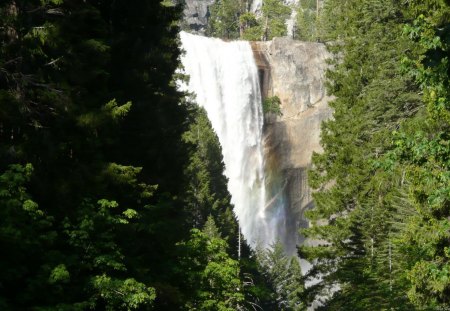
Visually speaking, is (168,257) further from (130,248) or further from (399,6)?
(399,6)

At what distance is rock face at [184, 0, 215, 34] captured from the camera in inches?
4229

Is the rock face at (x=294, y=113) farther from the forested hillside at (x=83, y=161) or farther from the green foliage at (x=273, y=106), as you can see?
the forested hillside at (x=83, y=161)

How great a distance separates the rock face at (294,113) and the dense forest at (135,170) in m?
31.4

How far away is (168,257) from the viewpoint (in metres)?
13.9

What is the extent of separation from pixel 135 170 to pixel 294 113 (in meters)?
47.6

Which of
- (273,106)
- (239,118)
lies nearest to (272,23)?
(239,118)

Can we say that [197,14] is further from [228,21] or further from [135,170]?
[135,170]

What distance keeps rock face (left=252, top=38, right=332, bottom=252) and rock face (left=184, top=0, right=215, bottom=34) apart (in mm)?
48224

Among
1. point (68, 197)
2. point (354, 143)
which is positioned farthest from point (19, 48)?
point (354, 143)

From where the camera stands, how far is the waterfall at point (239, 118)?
5806 centimetres

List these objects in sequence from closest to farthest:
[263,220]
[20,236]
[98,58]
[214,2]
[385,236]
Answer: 1. [20,236]
2. [98,58]
3. [385,236]
4. [263,220]
5. [214,2]

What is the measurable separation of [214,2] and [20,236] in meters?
104

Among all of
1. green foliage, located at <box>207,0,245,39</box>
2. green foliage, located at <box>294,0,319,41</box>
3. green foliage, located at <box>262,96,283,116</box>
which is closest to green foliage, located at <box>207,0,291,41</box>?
green foliage, located at <box>207,0,245,39</box>

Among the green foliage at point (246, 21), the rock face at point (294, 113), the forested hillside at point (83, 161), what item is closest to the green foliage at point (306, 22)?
the green foliage at point (246, 21)
